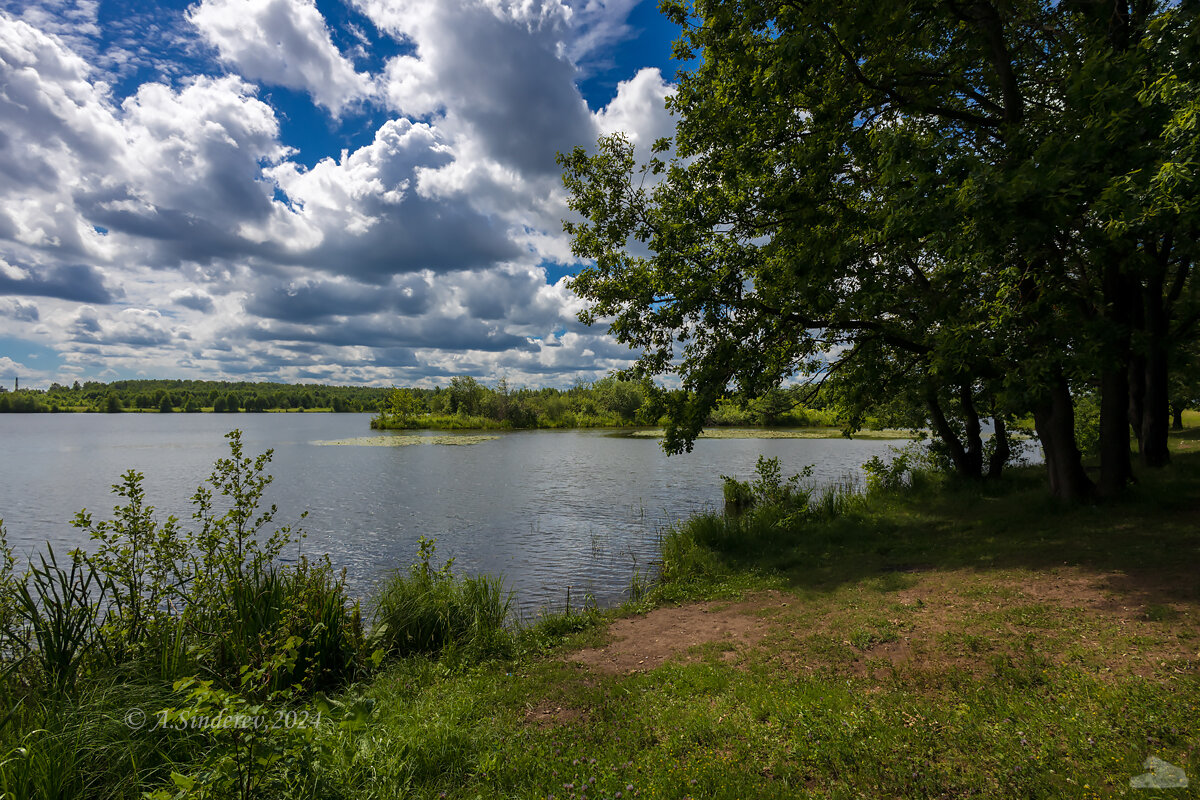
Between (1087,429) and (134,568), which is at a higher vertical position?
(1087,429)

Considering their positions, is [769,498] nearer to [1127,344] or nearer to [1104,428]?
[1104,428]

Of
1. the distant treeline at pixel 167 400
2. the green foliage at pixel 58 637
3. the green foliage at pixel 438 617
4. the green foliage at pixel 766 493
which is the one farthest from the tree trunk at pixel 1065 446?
the distant treeline at pixel 167 400

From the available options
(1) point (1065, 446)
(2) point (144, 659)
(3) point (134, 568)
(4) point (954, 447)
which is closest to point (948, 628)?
(1) point (1065, 446)

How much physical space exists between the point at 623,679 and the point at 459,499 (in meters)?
18.1

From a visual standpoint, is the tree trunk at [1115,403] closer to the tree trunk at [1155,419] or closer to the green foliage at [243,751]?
the tree trunk at [1155,419]

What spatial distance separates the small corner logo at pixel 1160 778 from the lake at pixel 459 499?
850 cm

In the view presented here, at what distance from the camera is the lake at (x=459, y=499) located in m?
14.3

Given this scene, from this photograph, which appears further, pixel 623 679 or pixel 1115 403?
pixel 1115 403

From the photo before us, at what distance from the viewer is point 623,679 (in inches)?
255

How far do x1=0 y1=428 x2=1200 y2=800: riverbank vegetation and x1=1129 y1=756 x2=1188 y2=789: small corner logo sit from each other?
0.24 ft

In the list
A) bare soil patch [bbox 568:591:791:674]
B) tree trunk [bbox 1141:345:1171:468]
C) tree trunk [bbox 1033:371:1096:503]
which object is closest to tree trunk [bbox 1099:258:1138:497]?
tree trunk [bbox 1033:371:1096:503]

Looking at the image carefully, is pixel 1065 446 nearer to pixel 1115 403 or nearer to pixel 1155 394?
pixel 1115 403

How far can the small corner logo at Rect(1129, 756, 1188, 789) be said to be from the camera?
335cm

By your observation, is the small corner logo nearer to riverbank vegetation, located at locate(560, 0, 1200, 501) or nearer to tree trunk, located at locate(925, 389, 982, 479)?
riverbank vegetation, located at locate(560, 0, 1200, 501)
